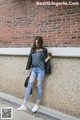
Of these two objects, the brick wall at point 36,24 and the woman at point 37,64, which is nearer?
the brick wall at point 36,24

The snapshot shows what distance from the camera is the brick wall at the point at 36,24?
6492 mm

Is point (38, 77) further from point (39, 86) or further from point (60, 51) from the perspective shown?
point (60, 51)

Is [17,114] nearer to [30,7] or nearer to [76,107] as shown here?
[76,107]

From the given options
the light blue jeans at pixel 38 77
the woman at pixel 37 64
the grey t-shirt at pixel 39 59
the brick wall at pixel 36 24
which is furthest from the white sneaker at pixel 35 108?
the brick wall at pixel 36 24

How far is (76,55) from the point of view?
242 inches

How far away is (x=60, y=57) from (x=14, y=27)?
2.23m

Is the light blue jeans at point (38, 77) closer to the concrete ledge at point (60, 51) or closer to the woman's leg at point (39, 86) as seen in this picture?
the woman's leg at point (39, 86)

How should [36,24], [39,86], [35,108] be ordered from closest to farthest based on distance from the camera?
[35,108], [39,86], [36,24]

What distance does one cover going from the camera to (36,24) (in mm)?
7461

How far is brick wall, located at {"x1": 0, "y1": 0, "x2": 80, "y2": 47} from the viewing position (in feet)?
21.3

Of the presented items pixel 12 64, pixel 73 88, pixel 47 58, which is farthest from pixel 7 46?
pixel 73 88

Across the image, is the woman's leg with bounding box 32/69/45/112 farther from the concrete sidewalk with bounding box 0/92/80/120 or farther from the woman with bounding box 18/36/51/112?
the concrete sidewalk with bounding box 0/92/80/120

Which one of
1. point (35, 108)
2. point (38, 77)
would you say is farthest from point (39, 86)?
point (35, 108)

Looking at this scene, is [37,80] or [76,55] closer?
[76,55]
